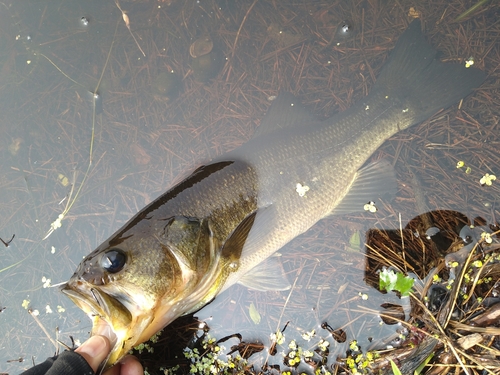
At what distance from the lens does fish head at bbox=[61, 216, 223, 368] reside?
1985 mm

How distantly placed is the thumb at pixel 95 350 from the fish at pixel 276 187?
9 cm

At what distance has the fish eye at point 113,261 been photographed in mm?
1993

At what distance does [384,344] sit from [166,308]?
149 centimetres

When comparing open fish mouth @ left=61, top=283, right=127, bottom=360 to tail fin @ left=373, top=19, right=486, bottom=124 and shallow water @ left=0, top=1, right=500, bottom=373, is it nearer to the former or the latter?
shallow water @ left=0, top=1, right=500, bottom=373

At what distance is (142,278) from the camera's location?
205cm

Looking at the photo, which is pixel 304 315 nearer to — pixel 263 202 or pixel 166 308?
pixel 263 202

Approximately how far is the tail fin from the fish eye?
2.09m

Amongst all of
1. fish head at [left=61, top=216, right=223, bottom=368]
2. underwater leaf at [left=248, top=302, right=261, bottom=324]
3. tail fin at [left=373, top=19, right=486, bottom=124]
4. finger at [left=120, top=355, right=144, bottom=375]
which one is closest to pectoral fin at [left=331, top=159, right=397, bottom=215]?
tail fin at [left=373, top=19, right=486, bottom=124]

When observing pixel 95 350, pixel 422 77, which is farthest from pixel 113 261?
pixel 422 77

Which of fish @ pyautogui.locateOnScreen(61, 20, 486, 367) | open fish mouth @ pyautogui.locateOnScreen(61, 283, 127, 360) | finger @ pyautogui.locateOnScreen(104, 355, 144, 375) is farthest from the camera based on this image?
finger @ pyautogui.locateOnScreen(104, 355, 144, 375)

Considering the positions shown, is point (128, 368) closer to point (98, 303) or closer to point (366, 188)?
point (98, 303)

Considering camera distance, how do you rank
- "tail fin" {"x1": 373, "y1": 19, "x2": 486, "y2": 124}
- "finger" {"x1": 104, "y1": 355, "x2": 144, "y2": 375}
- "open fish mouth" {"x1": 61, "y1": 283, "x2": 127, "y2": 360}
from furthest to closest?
"tail fin" {"x1": 373, "y1": 19, "x2": 486, "y2": 124}, "finger" {"x1": 104, "y1": 355, "x2": 144, "y2": 375}, "open fish mouth" {"x1": 61, "y1": 283, "x2": 127, "y2": 360}

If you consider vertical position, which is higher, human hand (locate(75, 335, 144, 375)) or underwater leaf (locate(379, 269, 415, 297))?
human hand (locate(75, 335, 144, 375))

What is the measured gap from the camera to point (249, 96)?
3.09m
